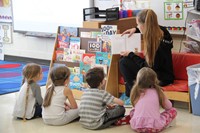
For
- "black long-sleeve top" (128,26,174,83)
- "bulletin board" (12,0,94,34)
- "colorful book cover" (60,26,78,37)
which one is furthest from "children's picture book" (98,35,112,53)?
"bulletin board" (12,0,94,34)

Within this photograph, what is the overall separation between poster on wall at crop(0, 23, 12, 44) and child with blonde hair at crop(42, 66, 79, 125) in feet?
13.4

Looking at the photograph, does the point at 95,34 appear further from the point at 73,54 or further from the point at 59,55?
the point at 59,55

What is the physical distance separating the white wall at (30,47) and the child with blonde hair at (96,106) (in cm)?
Answer: 334

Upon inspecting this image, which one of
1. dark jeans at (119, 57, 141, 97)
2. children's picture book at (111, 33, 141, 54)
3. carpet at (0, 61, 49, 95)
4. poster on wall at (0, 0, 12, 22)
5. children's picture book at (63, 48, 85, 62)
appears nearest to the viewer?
dark jeans at (119, 57, 141, 97)

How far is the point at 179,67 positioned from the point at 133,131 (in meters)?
1.20

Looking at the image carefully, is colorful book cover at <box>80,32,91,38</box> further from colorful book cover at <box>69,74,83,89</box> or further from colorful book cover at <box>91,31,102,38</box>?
colorful book cover at <box>69,74,83,89</box>

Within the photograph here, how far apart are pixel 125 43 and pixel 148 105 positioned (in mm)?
1183

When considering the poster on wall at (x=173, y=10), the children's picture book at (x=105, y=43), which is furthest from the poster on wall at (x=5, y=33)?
the poster on wall at (x=173, y=10)

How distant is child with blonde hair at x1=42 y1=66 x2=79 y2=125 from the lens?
3.84 metres

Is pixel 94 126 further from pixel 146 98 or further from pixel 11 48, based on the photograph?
pixel 11 48

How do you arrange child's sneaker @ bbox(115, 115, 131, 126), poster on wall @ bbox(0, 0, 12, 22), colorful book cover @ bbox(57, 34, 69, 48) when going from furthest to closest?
poster on wall @ bbox(0, 0, 12, 22) → colorful book cover @ bbox(57, 34, 69, 48) → child's sneaker @ bbox(115, 115, 131, 126)

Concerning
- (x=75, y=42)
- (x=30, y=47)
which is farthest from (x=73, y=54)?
(x=30, y=47)

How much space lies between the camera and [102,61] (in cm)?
469

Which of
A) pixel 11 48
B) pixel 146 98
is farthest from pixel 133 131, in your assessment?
pixel 11 48
